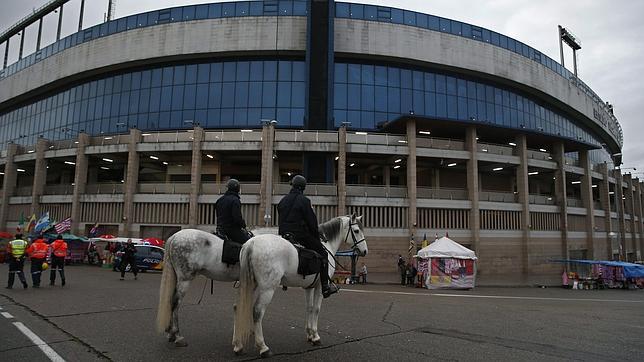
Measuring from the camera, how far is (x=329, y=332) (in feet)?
25.1

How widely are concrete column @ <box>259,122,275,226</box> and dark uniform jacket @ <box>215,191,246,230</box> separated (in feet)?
74.7

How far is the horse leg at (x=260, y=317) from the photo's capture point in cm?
571

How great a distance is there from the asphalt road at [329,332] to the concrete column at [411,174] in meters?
18.7

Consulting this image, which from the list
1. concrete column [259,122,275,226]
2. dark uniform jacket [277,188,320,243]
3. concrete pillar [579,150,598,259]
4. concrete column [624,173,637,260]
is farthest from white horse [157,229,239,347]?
concrete column [624,173,637,260]

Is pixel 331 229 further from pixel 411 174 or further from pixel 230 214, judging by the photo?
pixel 411 174

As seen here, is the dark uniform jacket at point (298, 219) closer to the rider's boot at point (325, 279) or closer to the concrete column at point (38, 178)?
the rider's boot at point (325, 279)

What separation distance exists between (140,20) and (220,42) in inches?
429

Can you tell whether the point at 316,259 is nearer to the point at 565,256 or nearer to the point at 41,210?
the point at 565,256

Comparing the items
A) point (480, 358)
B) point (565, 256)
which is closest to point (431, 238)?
point (565, 256)

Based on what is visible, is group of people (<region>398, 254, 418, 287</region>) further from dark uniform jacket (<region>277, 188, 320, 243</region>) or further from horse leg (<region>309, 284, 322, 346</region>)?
dark uniform jacket (<region>277, 188, 320, 243</region>)

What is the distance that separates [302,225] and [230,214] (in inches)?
54.0

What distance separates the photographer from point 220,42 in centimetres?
3859

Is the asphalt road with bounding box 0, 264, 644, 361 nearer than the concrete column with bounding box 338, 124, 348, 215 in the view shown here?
Yes

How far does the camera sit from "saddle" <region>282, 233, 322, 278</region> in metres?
6.45
